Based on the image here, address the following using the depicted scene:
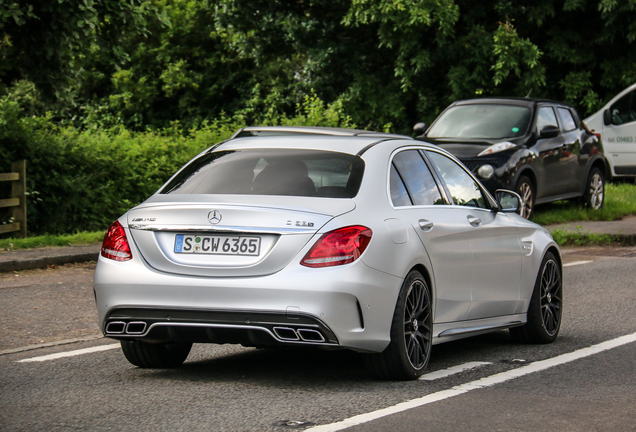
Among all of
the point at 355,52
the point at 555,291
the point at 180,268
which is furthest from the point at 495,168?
the point at 355,52

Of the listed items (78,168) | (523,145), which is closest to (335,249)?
(523,145)

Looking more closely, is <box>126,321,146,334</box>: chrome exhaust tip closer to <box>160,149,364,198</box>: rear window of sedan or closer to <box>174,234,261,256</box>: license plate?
<box>174,234,261,256</box>: license plate

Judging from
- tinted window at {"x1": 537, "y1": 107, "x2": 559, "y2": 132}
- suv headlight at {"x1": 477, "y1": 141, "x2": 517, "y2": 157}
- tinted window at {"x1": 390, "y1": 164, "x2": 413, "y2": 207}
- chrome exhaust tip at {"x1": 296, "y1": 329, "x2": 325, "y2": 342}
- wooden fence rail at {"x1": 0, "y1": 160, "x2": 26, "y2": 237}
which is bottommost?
wooden fence rail at {"x1": 0, "y1": 160, "x2": 26, "y2": 237}

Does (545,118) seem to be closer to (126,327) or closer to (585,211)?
(585,211)

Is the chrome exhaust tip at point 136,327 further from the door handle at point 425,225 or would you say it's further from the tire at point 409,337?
the door handle at point 425,225

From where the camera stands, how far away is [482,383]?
20.2ft

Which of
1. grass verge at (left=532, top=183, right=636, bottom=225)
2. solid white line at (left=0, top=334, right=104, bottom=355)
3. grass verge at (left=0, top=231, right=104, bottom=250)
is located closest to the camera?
solid white line at (left=0, top=334, right=104, bottom=355)

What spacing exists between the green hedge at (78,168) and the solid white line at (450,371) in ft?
33.4

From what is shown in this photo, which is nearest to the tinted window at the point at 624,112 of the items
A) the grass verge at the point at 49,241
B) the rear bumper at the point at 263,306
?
the grass verge at the point at 49,241

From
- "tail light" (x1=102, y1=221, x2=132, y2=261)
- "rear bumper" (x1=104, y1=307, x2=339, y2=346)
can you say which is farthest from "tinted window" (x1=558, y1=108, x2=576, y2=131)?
"rear bumper" (x1=104, y1=307, x2=339, y2=346)

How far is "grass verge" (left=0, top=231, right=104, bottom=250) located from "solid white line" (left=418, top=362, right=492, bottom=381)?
8556 millimetres

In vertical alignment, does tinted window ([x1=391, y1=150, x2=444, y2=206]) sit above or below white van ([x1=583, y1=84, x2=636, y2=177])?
above

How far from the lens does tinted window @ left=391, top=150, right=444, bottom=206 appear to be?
662 centimetres

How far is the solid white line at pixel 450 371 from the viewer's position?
20.8ft
